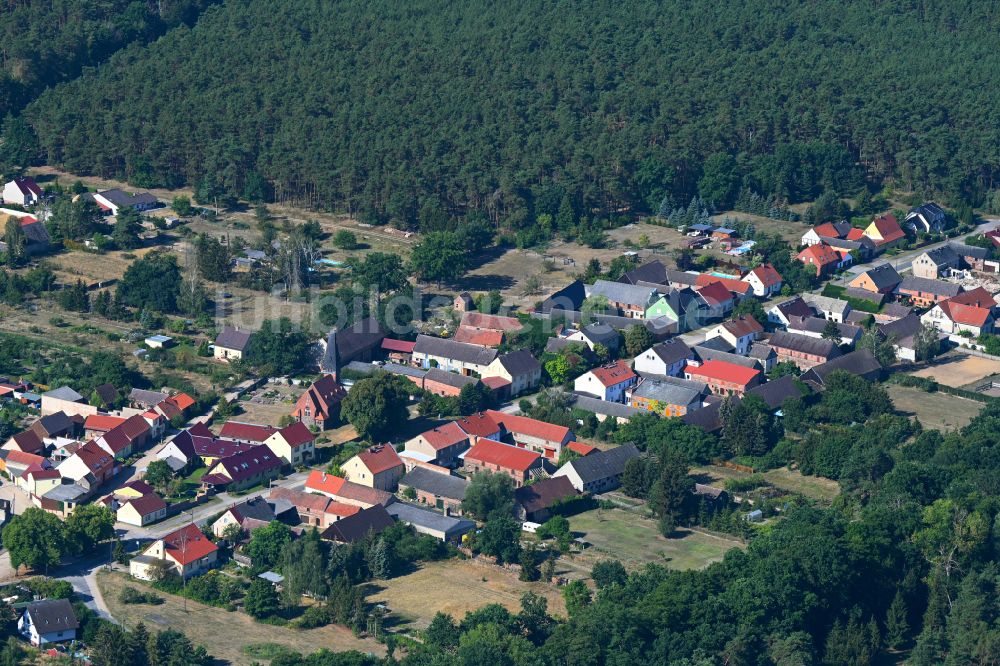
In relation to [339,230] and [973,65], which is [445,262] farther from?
[973,65]

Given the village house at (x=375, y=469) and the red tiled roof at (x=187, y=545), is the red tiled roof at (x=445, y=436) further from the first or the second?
the red tiled roof at (x=187, y=545)

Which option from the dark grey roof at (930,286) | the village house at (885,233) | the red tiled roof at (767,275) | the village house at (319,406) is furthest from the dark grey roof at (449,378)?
the village house at (885,233)

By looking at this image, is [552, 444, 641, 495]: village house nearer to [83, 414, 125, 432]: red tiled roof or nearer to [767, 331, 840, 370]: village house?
[767, 331, 840, 370]: village house

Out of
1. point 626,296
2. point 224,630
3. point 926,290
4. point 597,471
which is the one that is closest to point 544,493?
point 597,471

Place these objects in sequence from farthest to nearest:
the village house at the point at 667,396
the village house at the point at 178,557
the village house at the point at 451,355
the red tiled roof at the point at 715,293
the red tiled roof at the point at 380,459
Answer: the red tiled roof at the point at 715,293, the village house at the point at 451,355, the village house at the point at 667,396, the red tiled roof at the point at 380,459, the village house at the point at 178,557

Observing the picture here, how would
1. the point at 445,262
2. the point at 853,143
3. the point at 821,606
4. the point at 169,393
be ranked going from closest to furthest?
the point at 821,606
the point at 169,393
the point at 445,262
the point at 853,143

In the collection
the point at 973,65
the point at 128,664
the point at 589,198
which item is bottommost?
the point at 128,664

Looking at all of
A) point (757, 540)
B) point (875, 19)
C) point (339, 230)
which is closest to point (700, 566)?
point (757, 540)

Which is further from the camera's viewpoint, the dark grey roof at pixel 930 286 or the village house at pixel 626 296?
the dark grey roof at pixel 930 286
